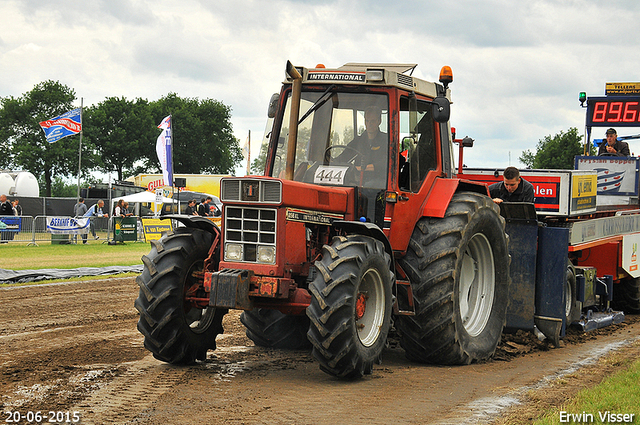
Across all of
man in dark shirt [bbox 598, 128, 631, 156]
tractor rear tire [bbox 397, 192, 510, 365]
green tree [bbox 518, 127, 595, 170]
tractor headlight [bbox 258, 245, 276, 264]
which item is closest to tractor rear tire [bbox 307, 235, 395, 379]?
tractor headlight [bbox 258, 245, 276, 264]

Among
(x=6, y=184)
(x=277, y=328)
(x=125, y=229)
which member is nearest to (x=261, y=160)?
(x=277, y=328)

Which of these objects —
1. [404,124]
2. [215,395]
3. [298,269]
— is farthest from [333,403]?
[404,124]

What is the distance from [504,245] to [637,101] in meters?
7.29

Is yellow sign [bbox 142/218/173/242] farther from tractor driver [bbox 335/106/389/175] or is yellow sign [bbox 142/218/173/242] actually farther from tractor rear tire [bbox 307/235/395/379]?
tractor rear tire [bbox 307/235/395/379]

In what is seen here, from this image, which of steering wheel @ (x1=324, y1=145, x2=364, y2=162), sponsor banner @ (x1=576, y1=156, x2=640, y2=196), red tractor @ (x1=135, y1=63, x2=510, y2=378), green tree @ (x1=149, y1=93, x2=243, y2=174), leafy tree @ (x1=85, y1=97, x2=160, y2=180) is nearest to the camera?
red tractor @ (x1=135, y1=63, x2=510, y2=378)

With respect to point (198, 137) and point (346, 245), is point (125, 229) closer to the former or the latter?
point (346, 245)

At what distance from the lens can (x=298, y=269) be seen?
259 inches

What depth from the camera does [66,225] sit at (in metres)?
25.3

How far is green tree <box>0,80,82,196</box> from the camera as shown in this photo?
210 feet

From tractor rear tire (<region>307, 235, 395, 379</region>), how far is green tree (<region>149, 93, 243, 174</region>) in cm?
7260

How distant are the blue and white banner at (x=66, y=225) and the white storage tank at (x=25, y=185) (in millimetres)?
18755

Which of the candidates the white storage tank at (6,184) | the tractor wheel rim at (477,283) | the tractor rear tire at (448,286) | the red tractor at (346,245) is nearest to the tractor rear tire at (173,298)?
the red tractor at (346,245)

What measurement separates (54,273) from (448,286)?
35.7ft

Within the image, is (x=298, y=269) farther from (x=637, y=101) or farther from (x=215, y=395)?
(x=637, y=101)
